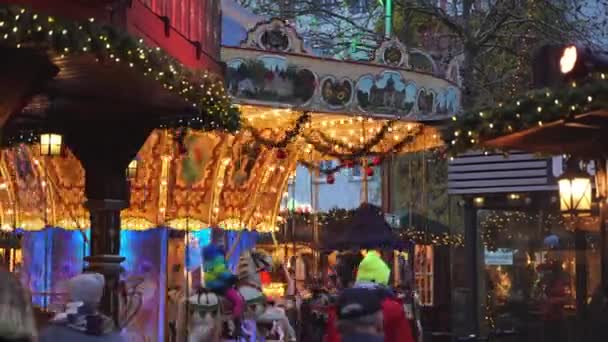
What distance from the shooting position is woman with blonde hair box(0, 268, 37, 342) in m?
4.14

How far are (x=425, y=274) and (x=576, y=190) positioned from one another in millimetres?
14068

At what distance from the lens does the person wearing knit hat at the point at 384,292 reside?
1036 cm

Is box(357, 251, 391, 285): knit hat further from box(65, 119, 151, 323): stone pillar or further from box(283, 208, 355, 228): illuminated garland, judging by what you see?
box(283, 208, 355, 228): illuminated garland

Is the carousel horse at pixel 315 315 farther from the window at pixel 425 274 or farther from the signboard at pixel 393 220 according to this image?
the signboard at pixel 393 220

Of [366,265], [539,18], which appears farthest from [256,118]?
[539,18]

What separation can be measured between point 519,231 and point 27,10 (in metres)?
16.9

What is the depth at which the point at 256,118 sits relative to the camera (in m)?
19.3

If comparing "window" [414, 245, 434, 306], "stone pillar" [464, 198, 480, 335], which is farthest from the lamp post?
"window" [414, 245, 434, 306]

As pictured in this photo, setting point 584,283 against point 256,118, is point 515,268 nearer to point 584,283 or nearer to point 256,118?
point 584,283

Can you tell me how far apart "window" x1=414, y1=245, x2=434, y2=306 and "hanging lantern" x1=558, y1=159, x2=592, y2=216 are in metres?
13.4

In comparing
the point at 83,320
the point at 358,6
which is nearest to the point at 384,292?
the point at 83,320

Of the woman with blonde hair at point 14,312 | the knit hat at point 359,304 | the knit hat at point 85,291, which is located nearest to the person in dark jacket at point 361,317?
the knit hat at point 359,304

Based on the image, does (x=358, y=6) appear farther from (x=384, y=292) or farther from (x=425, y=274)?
(x=384, y=292)

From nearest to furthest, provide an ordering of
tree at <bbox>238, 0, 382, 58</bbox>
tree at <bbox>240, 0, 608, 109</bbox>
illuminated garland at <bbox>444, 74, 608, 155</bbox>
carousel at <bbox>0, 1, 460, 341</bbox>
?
illuminated garland at <bbox>444, 74, 608, 155</bbox> → carousel at <bbox>0, 1, 460, 341</bbox> → tree at <bbox>240, 0, 608, 109</bbox> → tree at <bbox>238, 0, 382, 58</bbox>
